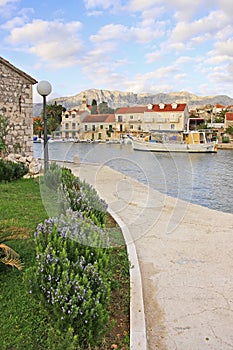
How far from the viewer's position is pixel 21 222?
5473 millimetres

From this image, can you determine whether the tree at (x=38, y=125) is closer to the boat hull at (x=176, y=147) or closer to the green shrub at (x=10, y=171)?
the green shrub at (x=10, y=171)

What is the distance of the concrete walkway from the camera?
289 cm

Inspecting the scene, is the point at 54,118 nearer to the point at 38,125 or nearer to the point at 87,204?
the point at 38,125

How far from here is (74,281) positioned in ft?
8.39

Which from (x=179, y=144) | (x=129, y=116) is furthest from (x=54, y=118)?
(x=179, y=144)

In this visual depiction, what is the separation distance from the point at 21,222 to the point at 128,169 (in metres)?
10.4

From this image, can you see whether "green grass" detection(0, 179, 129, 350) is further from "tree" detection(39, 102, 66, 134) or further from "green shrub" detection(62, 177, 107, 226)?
"tree" detection(39, 102, 66, 134)

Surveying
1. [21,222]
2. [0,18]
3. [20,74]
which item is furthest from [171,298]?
[20,74]

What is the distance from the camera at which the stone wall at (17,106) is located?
1364 cm

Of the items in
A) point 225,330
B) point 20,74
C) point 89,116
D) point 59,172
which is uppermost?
point 20,74

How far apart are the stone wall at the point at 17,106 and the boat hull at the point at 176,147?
19.9m

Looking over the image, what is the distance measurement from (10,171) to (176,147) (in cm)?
3005

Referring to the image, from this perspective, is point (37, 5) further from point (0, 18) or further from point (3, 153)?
point (3, 153)

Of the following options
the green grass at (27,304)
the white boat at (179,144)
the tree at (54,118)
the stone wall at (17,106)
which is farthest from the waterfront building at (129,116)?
the white boat at (179,144)
